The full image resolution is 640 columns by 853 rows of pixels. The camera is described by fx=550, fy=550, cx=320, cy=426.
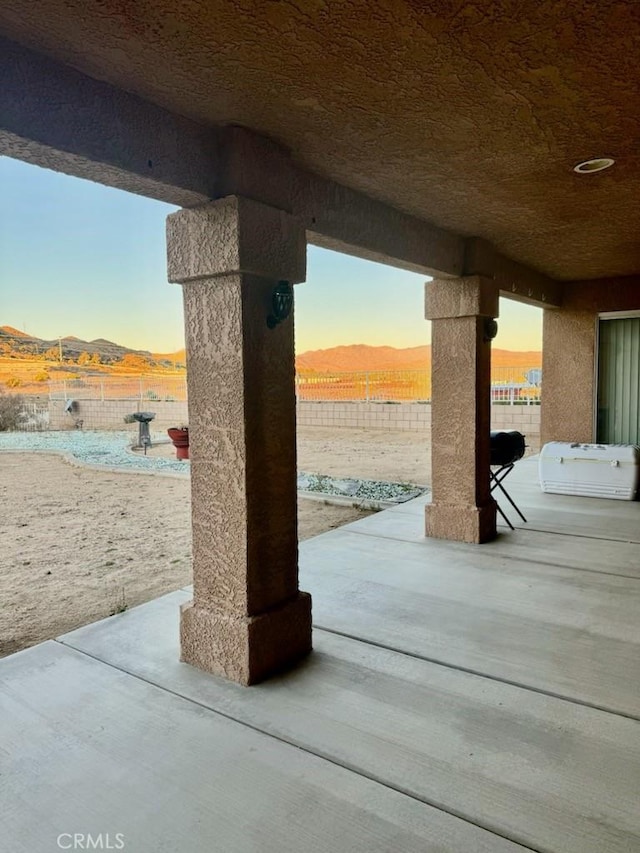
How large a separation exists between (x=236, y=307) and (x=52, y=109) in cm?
86

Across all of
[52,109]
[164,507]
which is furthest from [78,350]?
[52,109]

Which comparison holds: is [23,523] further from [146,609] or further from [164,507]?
[146,609]

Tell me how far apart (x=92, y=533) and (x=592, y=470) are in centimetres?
496

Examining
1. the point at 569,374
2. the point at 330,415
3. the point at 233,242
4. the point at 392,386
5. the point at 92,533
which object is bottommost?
the point at 92,533

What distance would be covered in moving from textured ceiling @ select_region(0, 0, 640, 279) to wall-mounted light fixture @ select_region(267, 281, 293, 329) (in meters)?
0.58

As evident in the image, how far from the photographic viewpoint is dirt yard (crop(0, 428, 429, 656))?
136 inches

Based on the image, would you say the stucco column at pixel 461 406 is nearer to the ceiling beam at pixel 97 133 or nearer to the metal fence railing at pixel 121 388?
the ceiling beam at pixel 97 133

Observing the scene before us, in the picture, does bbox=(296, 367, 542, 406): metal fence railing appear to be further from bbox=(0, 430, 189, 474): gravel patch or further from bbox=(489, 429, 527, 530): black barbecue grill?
bbox=(489, 429, 527, 530): black barbecue grill

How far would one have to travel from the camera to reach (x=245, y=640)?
2.24 metres

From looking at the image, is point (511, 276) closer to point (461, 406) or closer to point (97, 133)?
point (461, 406)

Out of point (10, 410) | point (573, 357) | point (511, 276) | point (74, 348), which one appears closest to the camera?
point (511, 276)

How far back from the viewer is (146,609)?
2951mm

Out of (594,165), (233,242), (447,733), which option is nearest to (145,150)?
(233,242)

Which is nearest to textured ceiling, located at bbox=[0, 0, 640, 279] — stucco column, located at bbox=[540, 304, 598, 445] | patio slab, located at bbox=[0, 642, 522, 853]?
patio slab, located at bbox=[0, 642, 522, 853]
